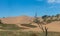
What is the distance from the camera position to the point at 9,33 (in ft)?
81.3

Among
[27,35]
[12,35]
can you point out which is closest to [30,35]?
[27,35]

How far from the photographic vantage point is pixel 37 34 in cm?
2456

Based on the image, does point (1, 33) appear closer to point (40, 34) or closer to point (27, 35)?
point (27, 35)

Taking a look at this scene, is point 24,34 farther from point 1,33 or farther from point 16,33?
point 1,33

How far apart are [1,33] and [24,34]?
2.65m

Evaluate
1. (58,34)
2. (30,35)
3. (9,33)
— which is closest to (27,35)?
(30,35)

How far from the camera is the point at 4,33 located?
24641mm

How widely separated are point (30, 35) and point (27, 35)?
44 cm

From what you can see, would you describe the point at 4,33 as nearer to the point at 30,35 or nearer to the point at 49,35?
A: the point at 30,35

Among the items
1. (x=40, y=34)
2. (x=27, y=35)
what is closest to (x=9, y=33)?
(x=27, y=35)

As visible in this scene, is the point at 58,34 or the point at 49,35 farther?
the point at 58,34

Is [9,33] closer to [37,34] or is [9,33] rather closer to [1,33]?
[1,33]

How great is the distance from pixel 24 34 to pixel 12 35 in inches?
54.6

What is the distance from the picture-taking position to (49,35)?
23.9 m
